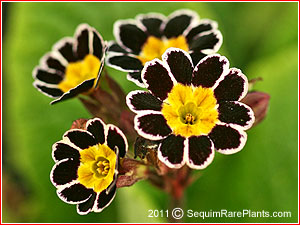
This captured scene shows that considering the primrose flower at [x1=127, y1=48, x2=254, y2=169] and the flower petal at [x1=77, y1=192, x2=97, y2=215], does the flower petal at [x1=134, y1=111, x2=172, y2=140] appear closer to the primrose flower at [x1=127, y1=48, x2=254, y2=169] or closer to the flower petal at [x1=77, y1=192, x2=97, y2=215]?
the primrose flower at [x1=127, y1=48, x2=254, y2=169]

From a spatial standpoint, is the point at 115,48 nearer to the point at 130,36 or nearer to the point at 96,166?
the point at 130,36

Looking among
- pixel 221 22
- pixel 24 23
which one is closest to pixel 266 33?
pixel 221 22

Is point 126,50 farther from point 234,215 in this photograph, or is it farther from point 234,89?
point 234,215

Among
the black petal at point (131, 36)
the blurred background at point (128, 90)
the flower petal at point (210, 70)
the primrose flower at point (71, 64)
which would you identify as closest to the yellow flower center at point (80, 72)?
the primrose flower at point (71, 64)

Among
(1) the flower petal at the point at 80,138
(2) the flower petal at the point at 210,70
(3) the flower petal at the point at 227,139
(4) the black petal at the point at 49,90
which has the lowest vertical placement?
(3) the flower petal at the point at 227,139

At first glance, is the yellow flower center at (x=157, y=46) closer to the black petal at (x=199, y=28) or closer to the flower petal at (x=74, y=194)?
the black petal at (x=199, y=28)

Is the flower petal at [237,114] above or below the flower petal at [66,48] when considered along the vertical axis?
below

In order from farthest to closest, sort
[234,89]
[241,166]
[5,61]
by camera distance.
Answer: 1. [5,61]
2. [241,166]
3. [234,89]
